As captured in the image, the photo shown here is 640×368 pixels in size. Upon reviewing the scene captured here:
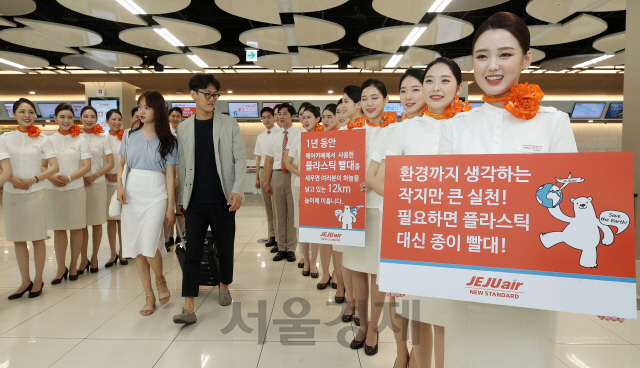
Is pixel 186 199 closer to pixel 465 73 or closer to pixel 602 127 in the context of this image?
pixel 465 73

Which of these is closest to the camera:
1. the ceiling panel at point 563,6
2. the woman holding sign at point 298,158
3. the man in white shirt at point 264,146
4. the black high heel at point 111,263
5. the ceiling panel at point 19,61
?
the woman holding sign at point 298,158

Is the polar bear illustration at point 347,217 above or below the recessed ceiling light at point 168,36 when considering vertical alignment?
below

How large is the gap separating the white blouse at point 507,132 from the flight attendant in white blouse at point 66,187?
4.24 m

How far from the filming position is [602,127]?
1365 cm

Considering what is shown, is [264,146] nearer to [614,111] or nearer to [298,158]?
[298,158]

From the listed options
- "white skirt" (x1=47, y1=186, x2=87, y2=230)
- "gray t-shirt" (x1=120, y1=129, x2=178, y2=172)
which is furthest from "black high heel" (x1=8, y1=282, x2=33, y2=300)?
"gray t-shirt" (x1=120, y1=129, x2=178, y2=172)

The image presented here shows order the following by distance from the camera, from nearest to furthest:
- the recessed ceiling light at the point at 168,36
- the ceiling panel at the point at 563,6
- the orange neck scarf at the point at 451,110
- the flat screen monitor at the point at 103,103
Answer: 1. the orange neck scarf at the point at 451,110
2. the ceiling panel at the point at 563,6
3. the recessed ceiling light at the point at 168,36
4. the flat screen monitor at the point at 103,103

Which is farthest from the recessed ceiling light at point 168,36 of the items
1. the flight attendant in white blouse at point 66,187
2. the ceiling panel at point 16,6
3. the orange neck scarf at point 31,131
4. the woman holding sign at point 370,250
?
the woman holding sign at point 370,250

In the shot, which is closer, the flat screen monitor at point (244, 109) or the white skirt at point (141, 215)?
the white skirt at point (141, 215)

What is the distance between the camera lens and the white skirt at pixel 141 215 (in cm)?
302

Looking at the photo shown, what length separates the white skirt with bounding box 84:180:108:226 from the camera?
174 inches

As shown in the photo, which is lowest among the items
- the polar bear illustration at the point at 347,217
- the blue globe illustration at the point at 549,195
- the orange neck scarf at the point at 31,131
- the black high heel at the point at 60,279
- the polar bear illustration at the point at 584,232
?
the black high heel at the point at 60,279

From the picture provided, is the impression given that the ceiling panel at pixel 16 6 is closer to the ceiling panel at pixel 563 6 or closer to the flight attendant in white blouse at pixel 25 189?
the flight attendant in white blouse at pixel 25 189

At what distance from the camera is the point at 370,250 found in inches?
96.6
